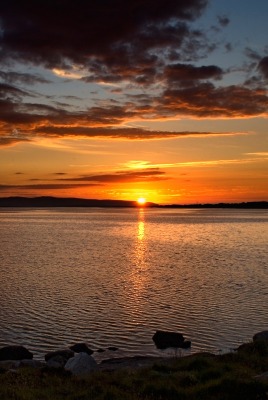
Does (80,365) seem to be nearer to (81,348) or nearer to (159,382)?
(159,382)

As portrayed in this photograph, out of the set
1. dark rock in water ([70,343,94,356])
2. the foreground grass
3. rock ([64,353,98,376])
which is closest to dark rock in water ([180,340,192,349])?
dark rock in water ([70,343,94,356])

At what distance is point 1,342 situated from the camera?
31.6 m

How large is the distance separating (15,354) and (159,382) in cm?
1222

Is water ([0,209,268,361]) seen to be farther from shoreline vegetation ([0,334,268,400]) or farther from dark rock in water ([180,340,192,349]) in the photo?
shoreline vegetation ([0,334,268,400])

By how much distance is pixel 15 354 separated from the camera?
89.3ft

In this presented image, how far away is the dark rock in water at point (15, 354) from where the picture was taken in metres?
27.1

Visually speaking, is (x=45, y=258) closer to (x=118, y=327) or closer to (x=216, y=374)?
(x=118, y=327)

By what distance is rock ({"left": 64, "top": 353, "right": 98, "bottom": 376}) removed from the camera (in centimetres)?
2219

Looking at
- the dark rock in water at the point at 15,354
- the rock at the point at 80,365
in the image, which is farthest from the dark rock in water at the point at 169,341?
the dark rock in water at the point at 15,354

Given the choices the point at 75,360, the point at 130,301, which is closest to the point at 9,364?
the point at 75,360

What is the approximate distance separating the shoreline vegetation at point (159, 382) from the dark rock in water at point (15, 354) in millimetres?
5969

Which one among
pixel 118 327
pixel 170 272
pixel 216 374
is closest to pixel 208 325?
pixel 118 327

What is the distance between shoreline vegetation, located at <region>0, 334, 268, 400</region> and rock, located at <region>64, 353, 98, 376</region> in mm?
693

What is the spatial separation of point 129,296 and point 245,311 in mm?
12605
